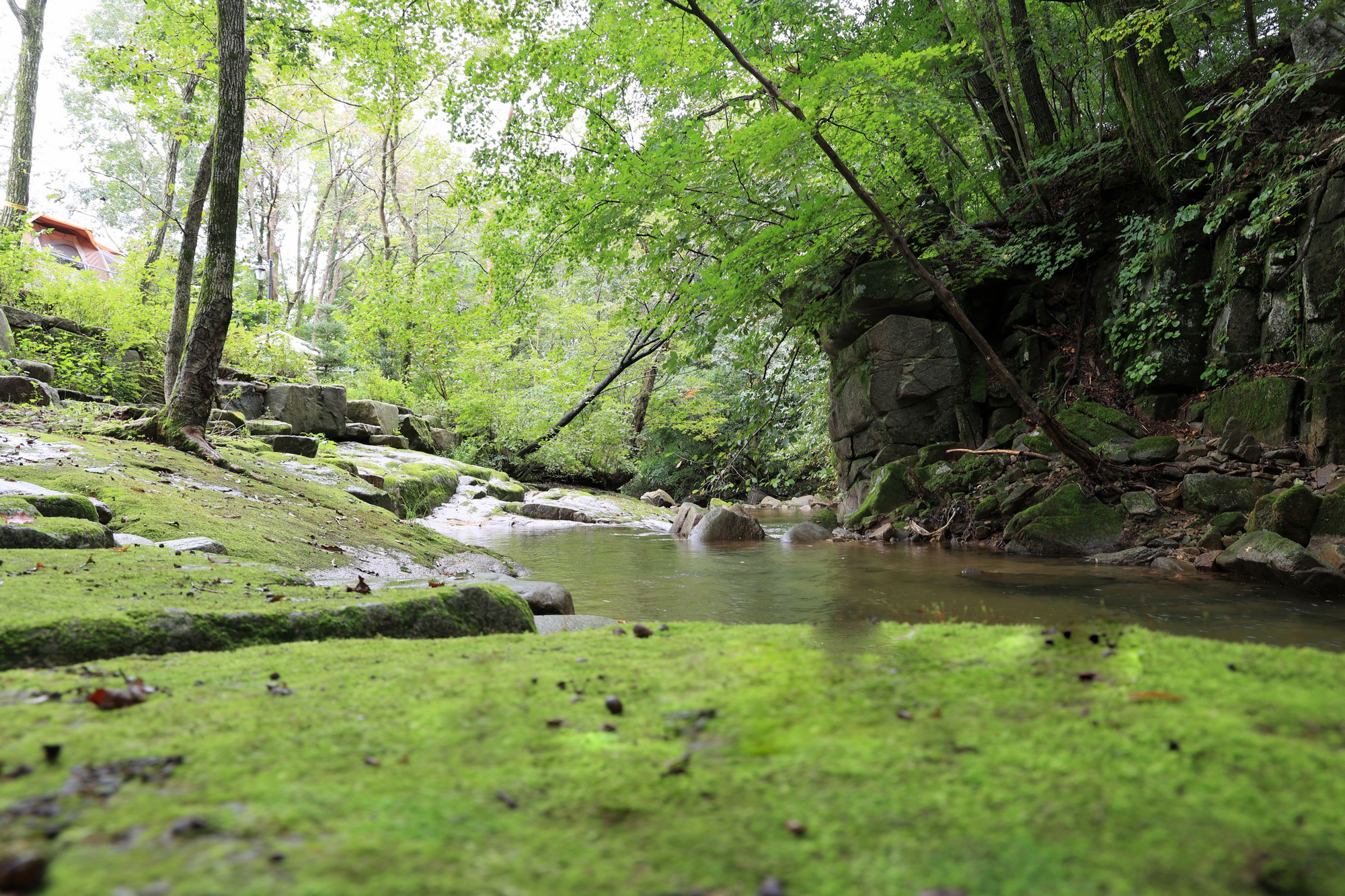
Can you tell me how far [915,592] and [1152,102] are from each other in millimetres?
7166

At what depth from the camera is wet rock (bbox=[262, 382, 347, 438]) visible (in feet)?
46.1

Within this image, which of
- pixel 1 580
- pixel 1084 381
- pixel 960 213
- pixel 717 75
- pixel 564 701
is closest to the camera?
pixel 564 701

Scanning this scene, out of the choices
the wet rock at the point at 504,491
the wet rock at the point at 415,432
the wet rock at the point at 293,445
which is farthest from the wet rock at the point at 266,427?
the wet rock at the point at 415,432

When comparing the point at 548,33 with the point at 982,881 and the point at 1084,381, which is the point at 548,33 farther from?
the point at 982,881

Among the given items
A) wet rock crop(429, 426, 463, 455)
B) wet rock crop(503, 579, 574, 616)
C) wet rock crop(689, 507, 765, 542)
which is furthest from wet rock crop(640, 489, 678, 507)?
wet rock crop(503, 579, 574, 616)

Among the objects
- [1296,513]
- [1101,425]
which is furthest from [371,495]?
[1296,513]

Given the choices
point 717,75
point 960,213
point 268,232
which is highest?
point 268,232

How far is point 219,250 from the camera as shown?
7.05m

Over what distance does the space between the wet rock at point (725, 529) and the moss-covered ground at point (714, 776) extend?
964cm

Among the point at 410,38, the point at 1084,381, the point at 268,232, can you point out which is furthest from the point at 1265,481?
the point at 268,232

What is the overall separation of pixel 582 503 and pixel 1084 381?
1089cm

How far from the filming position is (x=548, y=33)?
422 inches

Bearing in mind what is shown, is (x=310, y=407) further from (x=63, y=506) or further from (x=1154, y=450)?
(x=1154, y=450)

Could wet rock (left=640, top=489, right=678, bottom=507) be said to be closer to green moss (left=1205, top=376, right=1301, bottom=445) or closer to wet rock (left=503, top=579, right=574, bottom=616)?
green moss (left=1205, top=376, right=1301, bottom=445)
